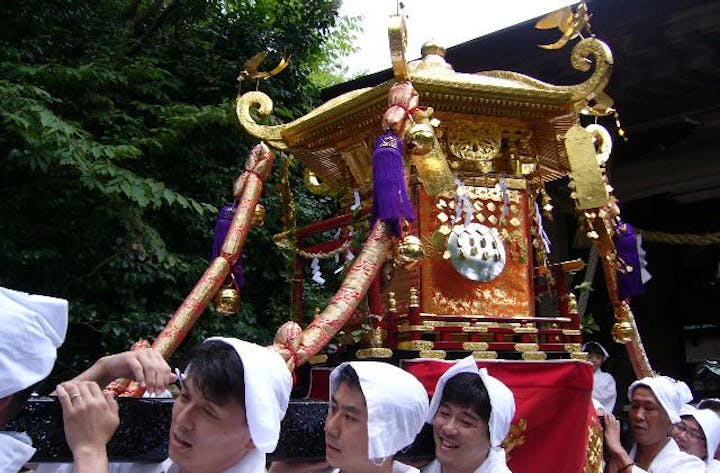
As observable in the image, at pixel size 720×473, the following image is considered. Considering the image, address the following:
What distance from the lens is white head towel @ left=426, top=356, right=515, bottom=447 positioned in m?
3.20

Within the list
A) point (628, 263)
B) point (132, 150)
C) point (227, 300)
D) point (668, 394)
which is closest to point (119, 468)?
point (227, 300)

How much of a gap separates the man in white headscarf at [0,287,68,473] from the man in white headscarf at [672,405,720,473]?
4.49 metres

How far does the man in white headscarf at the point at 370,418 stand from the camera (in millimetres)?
2615

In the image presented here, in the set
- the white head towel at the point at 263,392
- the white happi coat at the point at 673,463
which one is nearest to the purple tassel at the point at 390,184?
the white happi coat at the point at 673,463

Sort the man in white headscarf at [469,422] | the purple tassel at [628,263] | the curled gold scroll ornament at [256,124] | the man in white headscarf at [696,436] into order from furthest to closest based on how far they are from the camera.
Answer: the purple tassel at [628,263], the curled gold scroll ornament at [256,124], the man in white headscarf at [696,436], the man in white headscarf at [469,422]

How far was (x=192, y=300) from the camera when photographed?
4.95 metres

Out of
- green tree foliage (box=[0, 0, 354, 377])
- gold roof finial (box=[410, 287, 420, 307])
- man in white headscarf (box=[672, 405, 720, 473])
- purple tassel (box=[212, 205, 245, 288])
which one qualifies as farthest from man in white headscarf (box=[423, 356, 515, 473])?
green tree foliage (box=[0, 0, 354, 377])

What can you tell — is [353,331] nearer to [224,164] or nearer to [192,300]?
[192,300]

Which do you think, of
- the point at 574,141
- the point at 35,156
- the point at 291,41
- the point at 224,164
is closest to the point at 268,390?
the point at 574,141

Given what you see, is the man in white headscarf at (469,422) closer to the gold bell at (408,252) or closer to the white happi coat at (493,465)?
the white happi coat at (493,465)

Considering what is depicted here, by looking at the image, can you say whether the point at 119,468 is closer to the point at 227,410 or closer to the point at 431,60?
the point at 227,410

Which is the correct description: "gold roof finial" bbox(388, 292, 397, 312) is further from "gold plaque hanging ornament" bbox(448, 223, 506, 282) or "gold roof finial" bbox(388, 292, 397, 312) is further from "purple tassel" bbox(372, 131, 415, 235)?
"purple tassel" bbox(372, 131, 415, 235)

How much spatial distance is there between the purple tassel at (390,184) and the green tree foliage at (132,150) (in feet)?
10.8

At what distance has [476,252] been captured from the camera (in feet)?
16.6
